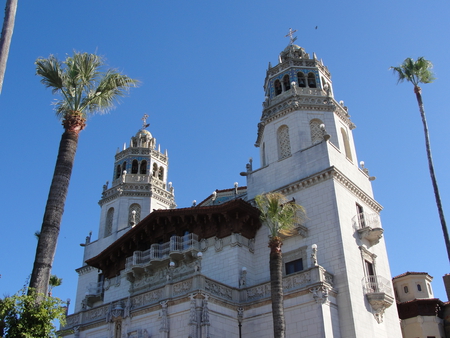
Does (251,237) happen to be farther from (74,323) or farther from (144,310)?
(74,323)

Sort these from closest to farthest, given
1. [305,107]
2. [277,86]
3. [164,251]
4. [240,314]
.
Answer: [240,314] < [164,251] < [305,107] < [277,86]

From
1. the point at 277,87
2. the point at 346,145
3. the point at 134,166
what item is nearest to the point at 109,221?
the point at 134,166

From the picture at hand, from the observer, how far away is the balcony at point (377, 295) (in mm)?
24688

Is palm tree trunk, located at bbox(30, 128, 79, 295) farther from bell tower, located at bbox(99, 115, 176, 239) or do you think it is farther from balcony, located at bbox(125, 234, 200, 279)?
bell tower, located at bbox(99, 115, 176, 239)

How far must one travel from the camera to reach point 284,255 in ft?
88.2

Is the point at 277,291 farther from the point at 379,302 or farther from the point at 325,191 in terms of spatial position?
the point at 325,191

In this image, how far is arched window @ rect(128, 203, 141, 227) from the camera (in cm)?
4156

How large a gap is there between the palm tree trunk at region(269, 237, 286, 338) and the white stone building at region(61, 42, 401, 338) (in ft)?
12.9

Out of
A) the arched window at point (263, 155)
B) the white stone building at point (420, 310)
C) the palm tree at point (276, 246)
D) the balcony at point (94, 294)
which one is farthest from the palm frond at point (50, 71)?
the white stone building at point (420, 310)

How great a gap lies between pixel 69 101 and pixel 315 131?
17050 mm

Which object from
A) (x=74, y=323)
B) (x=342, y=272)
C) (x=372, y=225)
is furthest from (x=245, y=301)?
(x=74, y=323)

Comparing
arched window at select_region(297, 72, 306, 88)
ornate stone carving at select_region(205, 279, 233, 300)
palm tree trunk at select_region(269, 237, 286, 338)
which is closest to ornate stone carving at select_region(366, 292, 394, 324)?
ornate stone carving at select_region(205, 279, 233, 300)

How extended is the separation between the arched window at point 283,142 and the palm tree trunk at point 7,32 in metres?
19.6

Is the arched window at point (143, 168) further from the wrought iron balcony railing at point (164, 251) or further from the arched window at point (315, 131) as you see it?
the arched window at point (315, 131)
